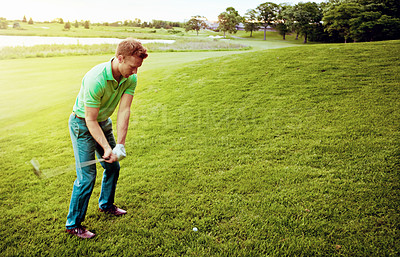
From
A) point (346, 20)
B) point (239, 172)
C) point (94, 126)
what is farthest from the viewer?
point (346, 20)

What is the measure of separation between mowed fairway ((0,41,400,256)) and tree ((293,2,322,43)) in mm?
44616

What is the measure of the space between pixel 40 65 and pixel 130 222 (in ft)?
65.0

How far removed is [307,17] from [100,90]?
56.2 meters

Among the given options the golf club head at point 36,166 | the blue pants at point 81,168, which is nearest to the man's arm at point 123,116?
the blue pants at point 81,168

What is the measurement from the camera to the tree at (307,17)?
4853 cm

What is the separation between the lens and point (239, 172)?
4.65 metres

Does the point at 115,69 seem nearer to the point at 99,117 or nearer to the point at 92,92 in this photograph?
the point at 92,92

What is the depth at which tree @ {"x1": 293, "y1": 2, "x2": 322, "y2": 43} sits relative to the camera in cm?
4853

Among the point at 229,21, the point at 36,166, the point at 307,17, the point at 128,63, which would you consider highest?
the point at 229,21

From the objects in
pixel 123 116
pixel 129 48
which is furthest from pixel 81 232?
pixel 129 48

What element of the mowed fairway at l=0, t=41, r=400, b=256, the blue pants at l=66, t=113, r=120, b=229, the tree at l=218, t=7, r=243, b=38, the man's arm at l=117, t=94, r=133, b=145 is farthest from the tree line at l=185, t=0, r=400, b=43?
the blue pants at l=66, t=113, r=120, b=229

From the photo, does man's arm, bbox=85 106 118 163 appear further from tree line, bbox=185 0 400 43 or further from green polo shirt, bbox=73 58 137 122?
tree line, bbox=185 0 400 43

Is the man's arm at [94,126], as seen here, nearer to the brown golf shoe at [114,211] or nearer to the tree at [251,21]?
the brown golf shoe at [114,211]

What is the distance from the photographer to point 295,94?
8203 mm
